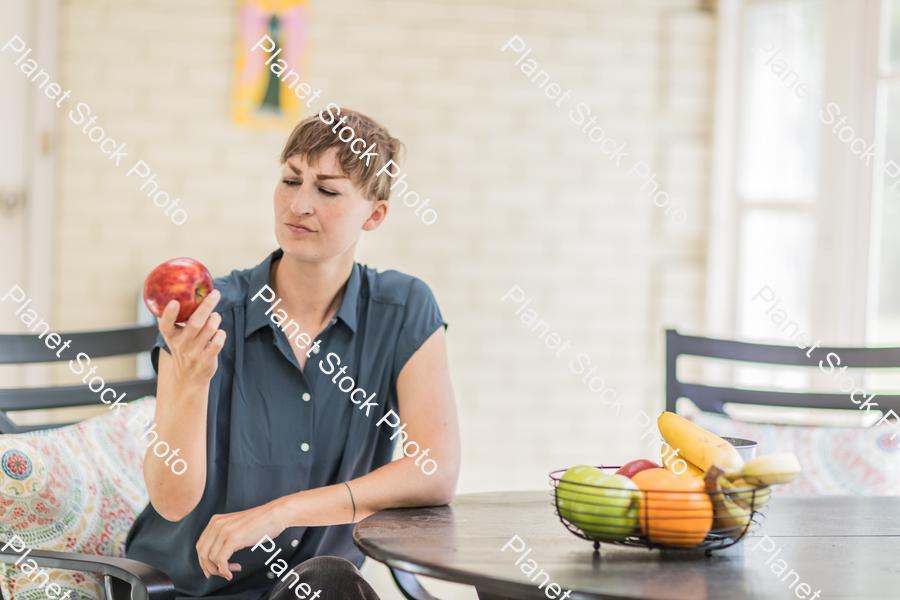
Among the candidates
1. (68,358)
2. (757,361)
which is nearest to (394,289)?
(68,358)

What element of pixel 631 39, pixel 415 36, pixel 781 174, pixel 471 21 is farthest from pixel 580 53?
pixel 781 174

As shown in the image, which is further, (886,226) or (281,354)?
(886,226)

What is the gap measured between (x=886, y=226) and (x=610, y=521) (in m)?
2.47

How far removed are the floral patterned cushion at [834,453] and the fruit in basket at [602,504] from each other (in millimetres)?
1066

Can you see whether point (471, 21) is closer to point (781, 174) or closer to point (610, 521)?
point (781, 174)

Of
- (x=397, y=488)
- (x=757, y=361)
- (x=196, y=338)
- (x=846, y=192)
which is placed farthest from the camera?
(x=846, y=192)

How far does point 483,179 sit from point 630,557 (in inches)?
100

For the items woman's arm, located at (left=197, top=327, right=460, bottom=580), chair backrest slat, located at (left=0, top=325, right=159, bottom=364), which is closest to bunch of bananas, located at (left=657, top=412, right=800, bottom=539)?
woman's arm, located at (left=197, top=327, right=460, bottom=580)

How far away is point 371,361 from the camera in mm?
1646

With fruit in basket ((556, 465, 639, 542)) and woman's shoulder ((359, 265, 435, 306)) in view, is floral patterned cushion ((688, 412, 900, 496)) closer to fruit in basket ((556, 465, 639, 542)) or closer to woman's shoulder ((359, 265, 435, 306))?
woman's shoulder ((359, 265, 435, 306))

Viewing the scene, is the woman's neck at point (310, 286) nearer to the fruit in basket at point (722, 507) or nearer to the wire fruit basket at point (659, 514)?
the wire fruit basket at point (659, 514)

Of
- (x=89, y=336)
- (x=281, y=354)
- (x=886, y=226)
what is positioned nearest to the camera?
(x=281, y=354)

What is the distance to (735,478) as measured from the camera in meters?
1.10

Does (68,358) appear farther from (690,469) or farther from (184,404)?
(690,469)
